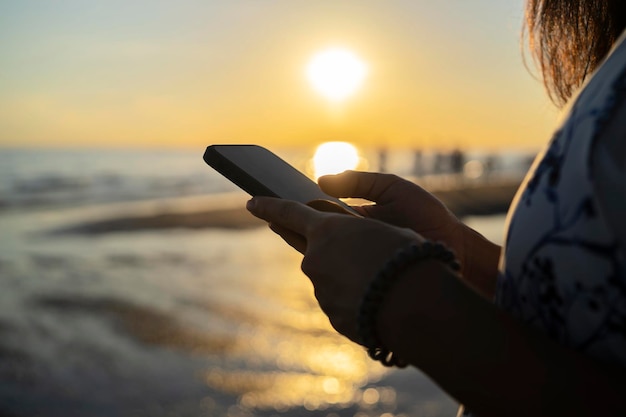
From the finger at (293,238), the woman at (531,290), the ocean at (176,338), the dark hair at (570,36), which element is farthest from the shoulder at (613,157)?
the ocean at (176,338)

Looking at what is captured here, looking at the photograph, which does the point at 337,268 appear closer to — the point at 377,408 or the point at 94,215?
the point at 377,408

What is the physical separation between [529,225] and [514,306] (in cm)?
13

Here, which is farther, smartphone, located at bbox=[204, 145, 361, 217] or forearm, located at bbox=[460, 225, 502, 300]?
forearm, located at bbox=[460, 225, 502, 300]

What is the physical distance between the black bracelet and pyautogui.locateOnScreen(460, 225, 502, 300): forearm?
24.3 inches

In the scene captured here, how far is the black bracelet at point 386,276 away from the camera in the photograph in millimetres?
900

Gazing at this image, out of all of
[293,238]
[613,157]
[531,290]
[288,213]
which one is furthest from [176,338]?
[613,157]

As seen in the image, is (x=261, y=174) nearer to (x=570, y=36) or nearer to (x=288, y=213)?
(x=288, y=213)

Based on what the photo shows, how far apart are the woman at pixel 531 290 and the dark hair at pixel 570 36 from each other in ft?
2.07

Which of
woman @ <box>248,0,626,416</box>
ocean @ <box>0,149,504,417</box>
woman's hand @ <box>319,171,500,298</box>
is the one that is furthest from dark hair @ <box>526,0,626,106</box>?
ocean @ <box>0,149,504,417</box>

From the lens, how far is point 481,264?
156 centimetres

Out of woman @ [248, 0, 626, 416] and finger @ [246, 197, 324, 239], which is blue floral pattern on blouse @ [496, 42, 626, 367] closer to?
woman @ [248, 0, 626, 416]

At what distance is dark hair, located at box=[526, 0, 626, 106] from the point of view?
1467mm

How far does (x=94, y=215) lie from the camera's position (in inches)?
719

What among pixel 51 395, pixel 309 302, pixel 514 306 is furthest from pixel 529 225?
pixel 309 302
